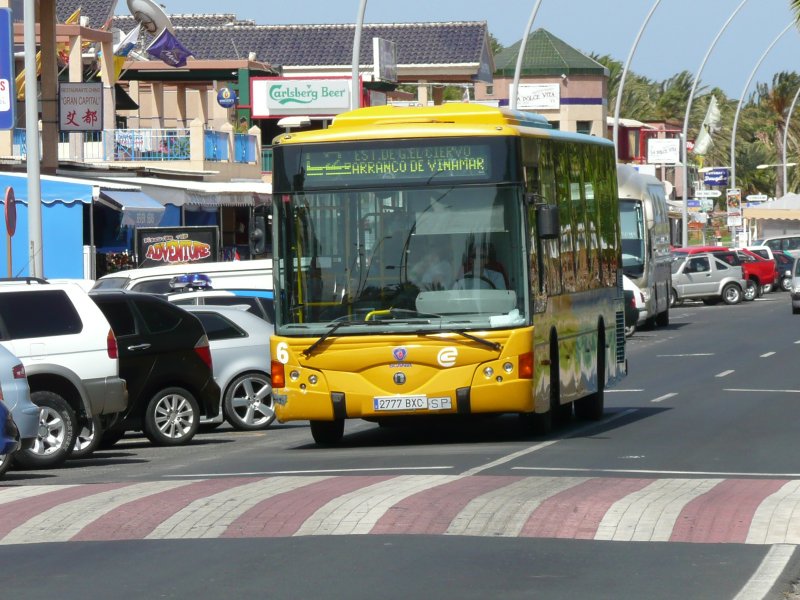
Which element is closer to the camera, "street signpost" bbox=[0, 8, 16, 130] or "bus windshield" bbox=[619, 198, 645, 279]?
"street signpost" bbox=[0, 8, 16, 130]

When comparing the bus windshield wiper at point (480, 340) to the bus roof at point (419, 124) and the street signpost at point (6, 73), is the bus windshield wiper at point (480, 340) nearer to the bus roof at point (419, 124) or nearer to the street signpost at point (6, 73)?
the bus roof at point (419, 124)

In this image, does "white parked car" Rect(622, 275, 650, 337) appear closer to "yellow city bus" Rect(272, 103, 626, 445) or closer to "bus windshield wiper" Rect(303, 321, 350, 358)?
"yellow city bus" Rect(272, 103, 626, 445)

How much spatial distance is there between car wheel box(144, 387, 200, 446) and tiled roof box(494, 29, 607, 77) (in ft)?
219

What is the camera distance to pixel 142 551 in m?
9.94

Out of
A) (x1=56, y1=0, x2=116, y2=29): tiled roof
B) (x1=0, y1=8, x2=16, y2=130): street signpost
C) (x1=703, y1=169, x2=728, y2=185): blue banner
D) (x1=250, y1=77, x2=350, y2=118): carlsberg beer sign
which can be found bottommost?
(x1=0, y1=8, x2=16, y2=130): street signpost

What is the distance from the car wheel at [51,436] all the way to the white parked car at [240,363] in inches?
171

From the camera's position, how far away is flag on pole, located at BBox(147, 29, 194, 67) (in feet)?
148

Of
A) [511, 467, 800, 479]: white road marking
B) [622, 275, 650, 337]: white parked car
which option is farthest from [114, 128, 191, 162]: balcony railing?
[511, 467, 800, 479]: white road marking

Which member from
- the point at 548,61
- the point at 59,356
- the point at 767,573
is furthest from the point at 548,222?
the point at 548,61

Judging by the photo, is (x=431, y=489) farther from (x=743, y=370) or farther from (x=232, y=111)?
(x=232, y=111)

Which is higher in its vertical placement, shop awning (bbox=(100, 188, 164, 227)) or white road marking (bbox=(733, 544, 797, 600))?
shop awning (bbox=(100, 188, 164, 227))

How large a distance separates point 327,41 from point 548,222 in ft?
199

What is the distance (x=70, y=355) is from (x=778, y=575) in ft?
28.5

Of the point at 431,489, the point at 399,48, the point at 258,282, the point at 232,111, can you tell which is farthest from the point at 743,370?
the point at 399,48
